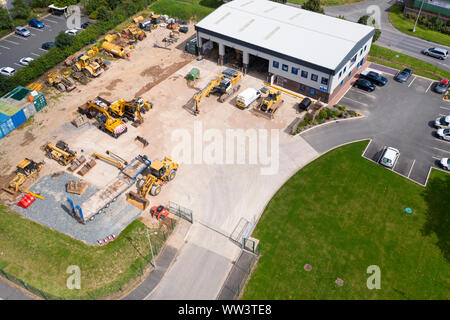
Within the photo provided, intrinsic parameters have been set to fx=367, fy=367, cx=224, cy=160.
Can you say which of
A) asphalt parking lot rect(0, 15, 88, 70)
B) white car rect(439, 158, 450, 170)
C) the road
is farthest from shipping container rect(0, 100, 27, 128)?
the road

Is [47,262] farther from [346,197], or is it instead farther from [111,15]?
[111,15]

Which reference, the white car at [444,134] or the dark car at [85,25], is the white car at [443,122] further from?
the dark car at [85,25]

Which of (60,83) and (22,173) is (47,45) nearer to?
(60,83)

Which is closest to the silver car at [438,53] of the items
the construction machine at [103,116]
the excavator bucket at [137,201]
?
the construction machine at [103,116]

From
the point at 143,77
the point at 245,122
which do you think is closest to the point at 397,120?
the point at 245,122

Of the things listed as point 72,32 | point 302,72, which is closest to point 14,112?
point 72,32
